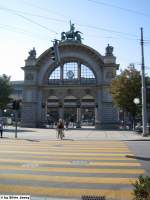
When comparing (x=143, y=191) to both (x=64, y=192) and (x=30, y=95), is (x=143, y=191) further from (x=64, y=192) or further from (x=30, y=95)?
(x=30, y=95)

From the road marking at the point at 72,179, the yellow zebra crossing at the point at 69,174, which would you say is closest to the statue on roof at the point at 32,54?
the yellow zebra crossing at the point at 69,174

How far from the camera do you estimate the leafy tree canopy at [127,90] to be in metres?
51.3

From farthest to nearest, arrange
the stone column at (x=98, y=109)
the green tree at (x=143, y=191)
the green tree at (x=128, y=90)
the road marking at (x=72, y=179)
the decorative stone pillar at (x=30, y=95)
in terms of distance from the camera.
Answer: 1. the decorative stone pillar at (x=30, y=95)
2. the stone column at (x=98, y=109)
3. the green tree at (x=128, y=90)
4. the road marking at (x=72, y=179)
5. the green tree at (x=143, y=191)

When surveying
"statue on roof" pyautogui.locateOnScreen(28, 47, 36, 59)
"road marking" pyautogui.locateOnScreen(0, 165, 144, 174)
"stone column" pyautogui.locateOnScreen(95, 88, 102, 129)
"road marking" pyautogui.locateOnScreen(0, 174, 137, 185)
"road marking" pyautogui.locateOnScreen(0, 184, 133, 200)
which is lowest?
"road marking" pyautogui.locateOnScreen(0, 184, 133, 200)

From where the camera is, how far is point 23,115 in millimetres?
70438

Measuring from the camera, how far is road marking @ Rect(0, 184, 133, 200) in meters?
10.2

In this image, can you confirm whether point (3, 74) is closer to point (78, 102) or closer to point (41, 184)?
point (78, 102)

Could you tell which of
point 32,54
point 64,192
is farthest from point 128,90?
point 64,192

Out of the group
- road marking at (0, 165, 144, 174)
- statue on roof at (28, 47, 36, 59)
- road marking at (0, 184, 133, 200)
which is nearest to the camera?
road marking at (0, 184, 133, 200)

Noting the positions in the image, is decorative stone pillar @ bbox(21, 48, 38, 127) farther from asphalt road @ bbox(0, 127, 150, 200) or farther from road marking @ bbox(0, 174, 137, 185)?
road marking @ bbox(0, 174, 137, 185)

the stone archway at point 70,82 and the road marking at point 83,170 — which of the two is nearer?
the road marking at point 83,170

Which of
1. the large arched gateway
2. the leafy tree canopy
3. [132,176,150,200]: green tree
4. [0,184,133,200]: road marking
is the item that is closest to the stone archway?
the large arched gateway

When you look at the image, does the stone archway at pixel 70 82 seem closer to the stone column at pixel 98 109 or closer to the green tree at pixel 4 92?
the stone column at pixel 98 109

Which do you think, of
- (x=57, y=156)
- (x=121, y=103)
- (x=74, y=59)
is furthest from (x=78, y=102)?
(x=57, y=156)
